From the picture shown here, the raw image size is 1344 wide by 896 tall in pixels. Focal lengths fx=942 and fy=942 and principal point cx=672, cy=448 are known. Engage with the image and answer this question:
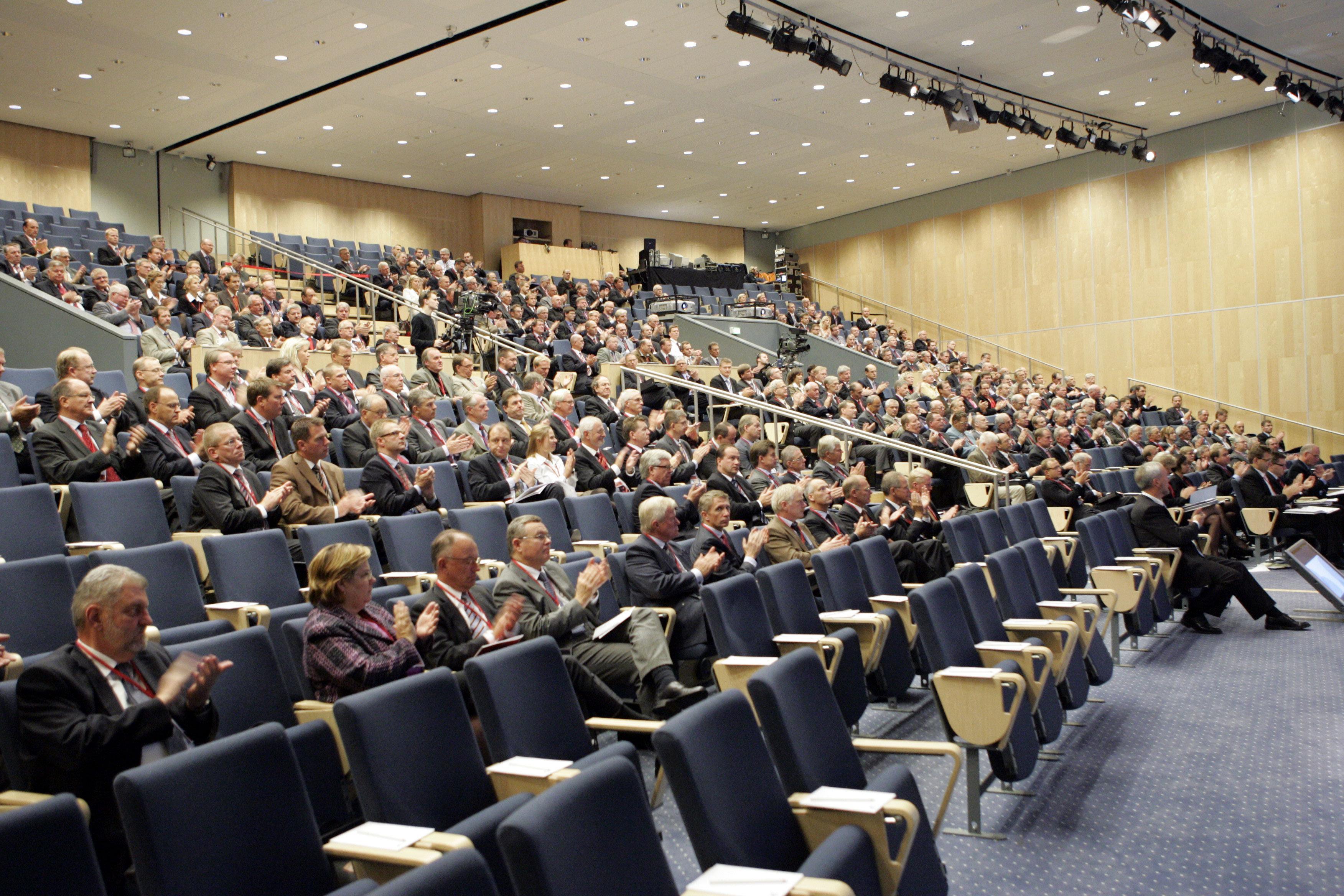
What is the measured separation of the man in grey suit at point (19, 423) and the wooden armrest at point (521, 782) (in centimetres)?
312

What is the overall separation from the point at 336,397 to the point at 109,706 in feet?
11.4

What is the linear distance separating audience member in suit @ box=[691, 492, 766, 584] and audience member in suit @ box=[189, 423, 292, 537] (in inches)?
61.6

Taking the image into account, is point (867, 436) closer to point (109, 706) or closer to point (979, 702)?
point (979, 702)

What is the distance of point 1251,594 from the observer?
5.04 m

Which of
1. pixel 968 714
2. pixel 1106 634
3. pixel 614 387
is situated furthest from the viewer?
pixel 614 387

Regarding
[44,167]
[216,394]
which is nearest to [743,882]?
[216,394]

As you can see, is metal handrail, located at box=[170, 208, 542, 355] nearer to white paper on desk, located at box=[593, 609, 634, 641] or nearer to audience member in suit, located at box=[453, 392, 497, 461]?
audience member in suit, located at box=[453, 392, 497, 461]

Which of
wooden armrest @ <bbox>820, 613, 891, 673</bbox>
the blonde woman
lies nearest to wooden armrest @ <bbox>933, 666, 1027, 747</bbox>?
wooden armrest @ <bbox>820, 613, 891, 673</bbox>

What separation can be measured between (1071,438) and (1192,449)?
1159 mm

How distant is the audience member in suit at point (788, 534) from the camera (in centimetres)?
411

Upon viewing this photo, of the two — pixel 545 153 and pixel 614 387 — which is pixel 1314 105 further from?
pixel 545 153

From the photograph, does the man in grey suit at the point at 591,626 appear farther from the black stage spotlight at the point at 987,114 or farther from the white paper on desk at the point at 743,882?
the black stage spotlight at the point at 987,114

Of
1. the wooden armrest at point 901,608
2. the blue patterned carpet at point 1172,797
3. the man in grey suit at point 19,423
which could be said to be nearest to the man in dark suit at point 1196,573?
the blue patterned carpet at point 1172,797

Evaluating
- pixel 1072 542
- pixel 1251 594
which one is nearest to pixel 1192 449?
pixel 1251 594
